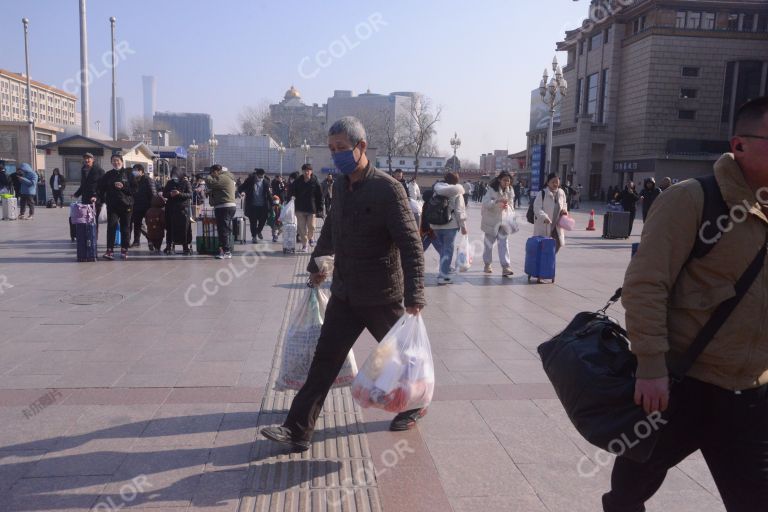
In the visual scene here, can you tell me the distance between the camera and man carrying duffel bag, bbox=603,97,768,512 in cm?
209

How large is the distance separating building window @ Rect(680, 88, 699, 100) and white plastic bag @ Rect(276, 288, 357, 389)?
56.2 metres

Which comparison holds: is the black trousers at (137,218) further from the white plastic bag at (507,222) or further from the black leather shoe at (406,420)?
the black leather shoe at (406,420)

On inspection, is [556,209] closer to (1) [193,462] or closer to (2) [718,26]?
(1) [193,462]

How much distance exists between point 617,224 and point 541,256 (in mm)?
9385

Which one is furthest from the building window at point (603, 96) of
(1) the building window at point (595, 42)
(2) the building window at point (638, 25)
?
(2) the building window at point (638, 25)

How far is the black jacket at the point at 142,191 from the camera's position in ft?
40.2

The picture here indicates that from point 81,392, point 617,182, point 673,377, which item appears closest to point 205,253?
point 81,392

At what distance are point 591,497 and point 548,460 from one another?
0.42m

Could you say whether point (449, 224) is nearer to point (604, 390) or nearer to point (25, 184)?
point (604, 390)

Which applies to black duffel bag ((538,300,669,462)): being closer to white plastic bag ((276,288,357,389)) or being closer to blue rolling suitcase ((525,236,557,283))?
white plastic bag ((276,288,357,389))

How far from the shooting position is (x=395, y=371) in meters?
3.57

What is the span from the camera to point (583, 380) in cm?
222

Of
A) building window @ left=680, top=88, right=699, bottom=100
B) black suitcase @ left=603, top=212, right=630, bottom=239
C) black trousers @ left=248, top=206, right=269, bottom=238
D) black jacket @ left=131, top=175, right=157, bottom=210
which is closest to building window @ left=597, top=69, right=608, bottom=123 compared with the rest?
building window @ left=680, top=88, right=699, bottom=100

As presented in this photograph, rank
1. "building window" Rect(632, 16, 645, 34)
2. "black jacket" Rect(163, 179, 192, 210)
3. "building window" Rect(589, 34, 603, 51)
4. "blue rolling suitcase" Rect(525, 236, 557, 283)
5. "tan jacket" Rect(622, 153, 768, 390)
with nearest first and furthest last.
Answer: "tan jacket" Rect(622, 153, 768, 390) → "blue rolling suitcase" Rect(525, 236, 557, 283) → "black jacket" Rect(163, 179, 192, 210) → "building window" Rect(632, 16, 645, 34) → "building window" Rect(589, 34, 603, 51)
